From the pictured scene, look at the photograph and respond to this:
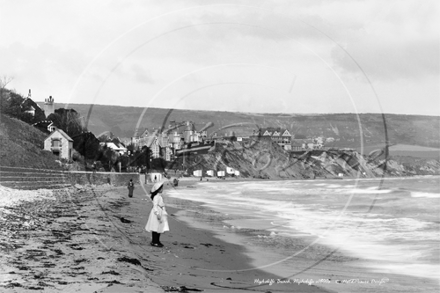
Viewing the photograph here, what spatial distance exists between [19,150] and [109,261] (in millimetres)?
30351

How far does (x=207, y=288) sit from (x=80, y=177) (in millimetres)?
33229

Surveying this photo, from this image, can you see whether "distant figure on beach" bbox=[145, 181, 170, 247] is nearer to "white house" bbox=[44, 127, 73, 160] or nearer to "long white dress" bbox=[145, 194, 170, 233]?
"long white dress" bbox=[145, 194, 170, 233]

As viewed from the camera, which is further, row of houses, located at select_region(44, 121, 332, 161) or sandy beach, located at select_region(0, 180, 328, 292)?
row of houses, located at select_region(44, 121, 332, 161)

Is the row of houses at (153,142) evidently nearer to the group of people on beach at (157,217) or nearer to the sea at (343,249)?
the sea at (343,249)

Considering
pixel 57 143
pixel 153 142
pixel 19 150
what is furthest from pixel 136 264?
pixel 153 142

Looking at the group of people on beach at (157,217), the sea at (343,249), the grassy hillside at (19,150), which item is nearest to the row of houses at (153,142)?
the grassy hillside at (19,150)

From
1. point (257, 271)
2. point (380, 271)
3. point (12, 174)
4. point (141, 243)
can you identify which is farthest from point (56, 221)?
point (12, 174)

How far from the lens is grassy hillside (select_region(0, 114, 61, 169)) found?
111 feet

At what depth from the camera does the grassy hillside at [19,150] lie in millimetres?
33844

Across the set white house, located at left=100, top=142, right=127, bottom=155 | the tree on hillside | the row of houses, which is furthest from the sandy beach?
white house, located at left=100, top=142, right=127, bottom=155

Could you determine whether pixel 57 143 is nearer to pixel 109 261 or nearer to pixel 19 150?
pixel 19 150

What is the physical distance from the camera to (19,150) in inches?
1457

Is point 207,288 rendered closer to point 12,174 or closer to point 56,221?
point 56,221

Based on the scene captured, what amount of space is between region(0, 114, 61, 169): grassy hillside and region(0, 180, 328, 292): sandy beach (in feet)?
63.2
